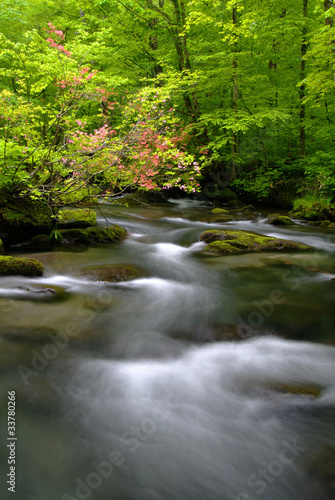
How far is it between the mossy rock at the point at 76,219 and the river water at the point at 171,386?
2.50 meters

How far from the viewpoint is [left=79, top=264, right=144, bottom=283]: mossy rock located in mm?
5191

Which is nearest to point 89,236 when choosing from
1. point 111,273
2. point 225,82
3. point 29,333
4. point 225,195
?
point 111,273

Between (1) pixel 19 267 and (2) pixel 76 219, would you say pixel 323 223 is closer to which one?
(2) pixel 76 219

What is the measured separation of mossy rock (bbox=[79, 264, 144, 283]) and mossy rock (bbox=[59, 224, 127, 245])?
2.11 meters

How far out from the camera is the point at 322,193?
11734 mm

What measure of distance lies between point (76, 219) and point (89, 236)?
813 mm

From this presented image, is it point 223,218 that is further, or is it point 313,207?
point 313,207

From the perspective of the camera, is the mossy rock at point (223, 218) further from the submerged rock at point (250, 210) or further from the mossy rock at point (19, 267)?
the mossy rock at point (19, 267)

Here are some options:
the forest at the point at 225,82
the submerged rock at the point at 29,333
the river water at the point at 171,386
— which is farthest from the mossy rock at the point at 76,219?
the submerged rock at the point at 29,333

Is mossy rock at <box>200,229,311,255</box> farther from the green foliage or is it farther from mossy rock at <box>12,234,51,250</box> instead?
the green foliage

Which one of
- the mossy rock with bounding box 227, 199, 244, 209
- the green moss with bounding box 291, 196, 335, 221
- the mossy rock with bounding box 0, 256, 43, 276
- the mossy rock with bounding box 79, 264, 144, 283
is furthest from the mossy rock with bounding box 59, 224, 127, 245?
the mossy rock with bounding box 227, 199, 244, 209

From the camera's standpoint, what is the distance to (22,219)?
688 cm

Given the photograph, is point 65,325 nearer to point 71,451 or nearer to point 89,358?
point 89,358

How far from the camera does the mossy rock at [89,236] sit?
24.4ft
